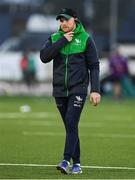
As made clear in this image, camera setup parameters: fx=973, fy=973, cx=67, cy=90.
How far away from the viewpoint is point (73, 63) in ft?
41.0

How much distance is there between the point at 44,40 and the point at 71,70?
106 feet

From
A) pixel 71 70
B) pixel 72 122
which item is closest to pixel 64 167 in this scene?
pixel 72 122

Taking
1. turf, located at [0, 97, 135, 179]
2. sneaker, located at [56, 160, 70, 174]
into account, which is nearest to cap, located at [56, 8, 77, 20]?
sneaker, located at [56, 160, 70, 174]

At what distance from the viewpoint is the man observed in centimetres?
1239

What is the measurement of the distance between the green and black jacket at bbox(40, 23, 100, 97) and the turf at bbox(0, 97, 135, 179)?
110 centimetres

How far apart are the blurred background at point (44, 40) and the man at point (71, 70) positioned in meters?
20.3

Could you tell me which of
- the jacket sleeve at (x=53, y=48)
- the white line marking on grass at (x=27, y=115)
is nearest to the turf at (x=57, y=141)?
the white line marking on grass at (x=27, y=115)

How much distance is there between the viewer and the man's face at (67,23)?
12383mm

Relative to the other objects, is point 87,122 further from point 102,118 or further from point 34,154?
point 34,154

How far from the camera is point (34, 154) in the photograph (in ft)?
49.5

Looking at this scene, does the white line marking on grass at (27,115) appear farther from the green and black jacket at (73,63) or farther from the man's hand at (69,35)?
the man's hand at (69,35)

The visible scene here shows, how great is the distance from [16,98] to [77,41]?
73.6 feet

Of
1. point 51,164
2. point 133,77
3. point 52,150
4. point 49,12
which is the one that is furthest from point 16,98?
point 49,12

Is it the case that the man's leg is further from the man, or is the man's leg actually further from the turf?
the turf
